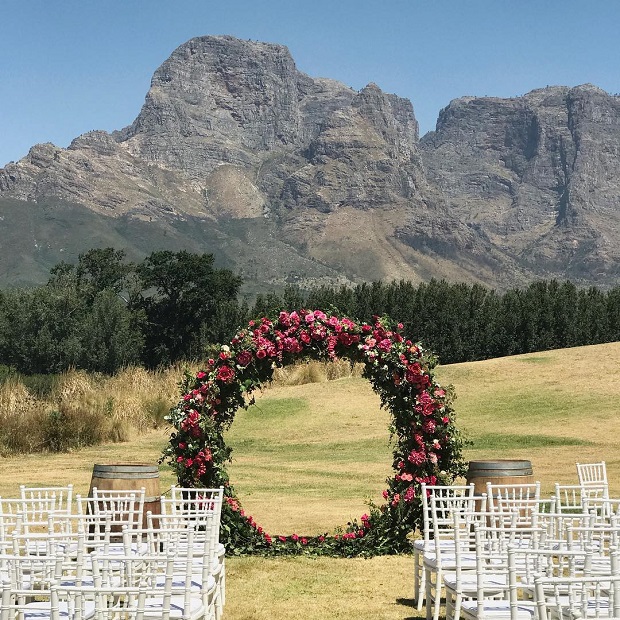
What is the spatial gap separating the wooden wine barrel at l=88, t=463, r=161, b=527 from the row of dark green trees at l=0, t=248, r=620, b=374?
2631cm

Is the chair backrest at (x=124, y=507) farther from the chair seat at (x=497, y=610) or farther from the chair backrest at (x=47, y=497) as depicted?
the chair seat at (x=497, y=610)

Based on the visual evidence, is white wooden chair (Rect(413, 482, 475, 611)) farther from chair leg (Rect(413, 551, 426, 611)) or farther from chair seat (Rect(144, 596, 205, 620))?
chair seat (Rect(144, 596, 205, 620))

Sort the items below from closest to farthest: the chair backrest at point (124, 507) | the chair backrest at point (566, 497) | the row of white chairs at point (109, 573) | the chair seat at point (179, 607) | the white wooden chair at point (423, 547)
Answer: the row of white chairs at point (109, 573) → the chair seat at point (179, 607) → the chair backrest at point (566, 497) → the chair backrest at point (124, 507) → the white wooden chair at point (423, 547)

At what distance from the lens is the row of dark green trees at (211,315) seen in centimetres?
4416

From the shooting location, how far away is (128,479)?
1010cm

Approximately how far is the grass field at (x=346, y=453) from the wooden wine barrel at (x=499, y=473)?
1.22 m

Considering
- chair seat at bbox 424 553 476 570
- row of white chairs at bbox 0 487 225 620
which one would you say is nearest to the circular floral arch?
row of white chairs at bbox 0 487 225 620

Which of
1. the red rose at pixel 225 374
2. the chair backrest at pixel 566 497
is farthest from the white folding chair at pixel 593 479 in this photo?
the red rose at pixel 225 374

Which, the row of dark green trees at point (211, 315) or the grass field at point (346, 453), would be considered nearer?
the grass field at point (346, 453)

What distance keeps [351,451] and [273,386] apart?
8.28 m

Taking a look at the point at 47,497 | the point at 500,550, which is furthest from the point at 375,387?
the point at 500,550

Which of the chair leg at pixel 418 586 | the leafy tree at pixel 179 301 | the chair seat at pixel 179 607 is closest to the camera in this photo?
the chair seat at pixel 179 607

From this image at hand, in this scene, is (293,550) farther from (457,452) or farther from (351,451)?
(351,451)

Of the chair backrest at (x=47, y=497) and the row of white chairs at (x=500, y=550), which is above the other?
the chair backrest at (x=47, y=497)
